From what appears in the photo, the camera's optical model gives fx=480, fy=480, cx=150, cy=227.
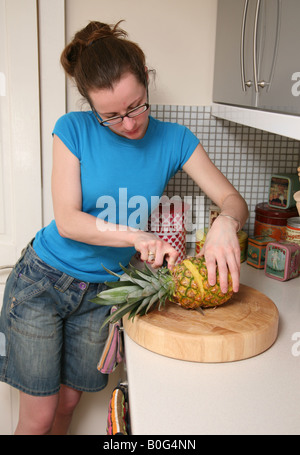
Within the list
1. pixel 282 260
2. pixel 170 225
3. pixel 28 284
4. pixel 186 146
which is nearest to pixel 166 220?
pixel 170 225

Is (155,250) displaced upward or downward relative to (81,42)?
downward

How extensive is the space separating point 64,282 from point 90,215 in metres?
0.26

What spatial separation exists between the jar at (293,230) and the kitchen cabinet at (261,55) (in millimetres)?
447

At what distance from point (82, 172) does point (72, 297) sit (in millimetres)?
371

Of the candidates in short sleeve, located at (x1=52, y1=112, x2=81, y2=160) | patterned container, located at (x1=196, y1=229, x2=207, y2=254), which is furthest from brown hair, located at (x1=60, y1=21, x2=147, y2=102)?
patterned container, located at (x1=196, y1=229, x2=207, y2=254)

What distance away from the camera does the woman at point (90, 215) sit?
1.18 m

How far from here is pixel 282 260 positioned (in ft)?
5.03

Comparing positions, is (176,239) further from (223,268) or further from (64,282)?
(223,268)

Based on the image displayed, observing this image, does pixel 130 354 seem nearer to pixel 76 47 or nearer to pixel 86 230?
pixel 86 230

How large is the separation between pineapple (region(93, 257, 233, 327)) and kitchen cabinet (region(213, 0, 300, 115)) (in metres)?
0.43

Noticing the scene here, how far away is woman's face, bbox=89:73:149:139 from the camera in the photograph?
1158mm

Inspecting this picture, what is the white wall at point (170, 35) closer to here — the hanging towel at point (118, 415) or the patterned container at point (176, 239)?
the patterned container at point (176, 239)

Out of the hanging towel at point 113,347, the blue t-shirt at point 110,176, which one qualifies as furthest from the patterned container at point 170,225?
the hanging towel at point 113,347

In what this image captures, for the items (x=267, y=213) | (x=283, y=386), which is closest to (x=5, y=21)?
(x=267, y=213)
